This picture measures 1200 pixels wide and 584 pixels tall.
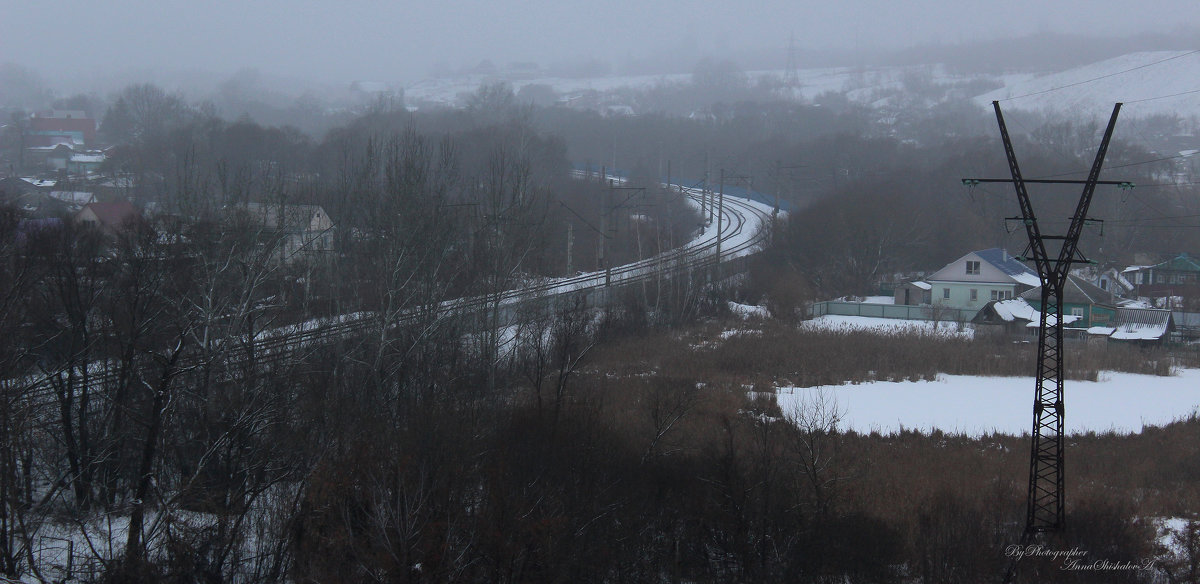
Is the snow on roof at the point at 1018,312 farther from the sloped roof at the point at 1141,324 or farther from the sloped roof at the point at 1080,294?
the sloped roof at the point at 1141,324

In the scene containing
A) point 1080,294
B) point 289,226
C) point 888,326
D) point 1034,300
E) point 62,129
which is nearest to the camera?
point 289,226

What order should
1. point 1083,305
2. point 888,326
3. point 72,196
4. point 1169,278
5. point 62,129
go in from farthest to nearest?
1. point 62,129
2. point 1169,278
3. point 72,196
4. point 1083,305
5. point 888,326

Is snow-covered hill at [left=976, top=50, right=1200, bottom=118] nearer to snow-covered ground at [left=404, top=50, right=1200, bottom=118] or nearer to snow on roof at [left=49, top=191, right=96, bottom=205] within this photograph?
snow-covered ground at [left=404, top=50, right=1200, bottom=118]

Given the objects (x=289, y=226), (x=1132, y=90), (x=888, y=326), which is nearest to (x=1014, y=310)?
(x=888, y=326)

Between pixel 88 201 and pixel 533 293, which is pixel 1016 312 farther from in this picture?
pixel 88 201

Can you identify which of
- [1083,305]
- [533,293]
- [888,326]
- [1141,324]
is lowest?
[888,326]

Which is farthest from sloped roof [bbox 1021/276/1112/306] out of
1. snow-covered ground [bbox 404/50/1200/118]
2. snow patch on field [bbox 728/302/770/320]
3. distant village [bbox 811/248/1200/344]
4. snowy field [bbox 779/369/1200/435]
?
snow-covered ground [bbox 404/50/1200/118]

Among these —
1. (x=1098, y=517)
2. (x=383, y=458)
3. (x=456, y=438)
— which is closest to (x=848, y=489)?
(x=1098, y=517)
